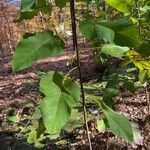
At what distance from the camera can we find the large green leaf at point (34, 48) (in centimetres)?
185

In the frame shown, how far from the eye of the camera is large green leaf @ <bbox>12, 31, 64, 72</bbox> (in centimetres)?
185

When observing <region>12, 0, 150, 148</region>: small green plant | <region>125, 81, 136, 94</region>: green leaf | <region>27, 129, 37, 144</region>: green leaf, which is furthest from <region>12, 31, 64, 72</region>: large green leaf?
<region>125, 81, 136, 94</region>: green leaf

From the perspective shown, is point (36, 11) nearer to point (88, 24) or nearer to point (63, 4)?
point (63, 4)

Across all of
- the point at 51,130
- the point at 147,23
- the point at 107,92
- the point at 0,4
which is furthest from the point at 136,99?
the point at 0,4

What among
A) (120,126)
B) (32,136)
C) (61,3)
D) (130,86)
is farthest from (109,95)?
(61,3)

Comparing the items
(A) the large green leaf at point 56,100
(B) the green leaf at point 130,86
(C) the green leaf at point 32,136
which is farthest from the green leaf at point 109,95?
(A) the large green leaf at point 56,100

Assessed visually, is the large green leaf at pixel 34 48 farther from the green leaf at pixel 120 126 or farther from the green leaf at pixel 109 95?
the green leaf at pixel 109 95

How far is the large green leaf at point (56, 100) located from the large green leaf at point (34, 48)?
0.47 ft

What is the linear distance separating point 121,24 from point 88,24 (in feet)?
0.60

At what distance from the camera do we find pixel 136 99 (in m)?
8.67

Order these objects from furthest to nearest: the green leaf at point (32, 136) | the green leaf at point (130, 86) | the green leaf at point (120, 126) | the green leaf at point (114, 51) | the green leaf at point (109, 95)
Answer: the green leaf at point (130, 86) < the green leaf at point (32, 136) < the green leaf at point (109, 95) < the green leaf at point (114, 51) < the green leaf at point (120, 126)

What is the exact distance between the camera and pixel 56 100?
1.88 m

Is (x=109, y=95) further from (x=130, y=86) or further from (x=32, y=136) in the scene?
(x=32, y=136)

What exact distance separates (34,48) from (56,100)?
297 mm
